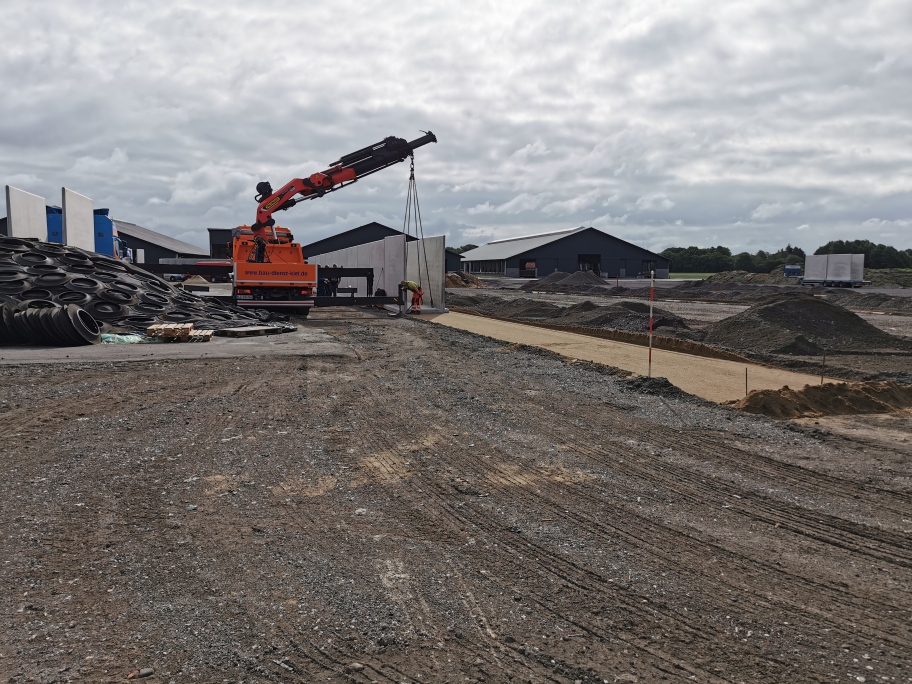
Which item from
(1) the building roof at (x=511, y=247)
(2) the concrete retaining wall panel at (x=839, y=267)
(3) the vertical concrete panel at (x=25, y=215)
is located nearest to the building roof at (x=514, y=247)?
(1) the building roof at (x=511, y=247)

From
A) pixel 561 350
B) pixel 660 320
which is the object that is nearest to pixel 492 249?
pixel 660 320

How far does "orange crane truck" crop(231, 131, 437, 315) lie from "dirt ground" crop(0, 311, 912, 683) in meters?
14.6

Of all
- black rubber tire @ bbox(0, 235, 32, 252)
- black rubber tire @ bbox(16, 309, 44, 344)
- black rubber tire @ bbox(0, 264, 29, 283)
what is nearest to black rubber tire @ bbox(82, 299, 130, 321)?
black rubber tire @ bbox(0, 264, 29, 283)

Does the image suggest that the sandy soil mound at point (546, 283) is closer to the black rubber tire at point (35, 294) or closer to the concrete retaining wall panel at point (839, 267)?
the concrete retaining wall panel at point (839, 267)

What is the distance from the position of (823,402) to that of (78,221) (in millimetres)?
28880

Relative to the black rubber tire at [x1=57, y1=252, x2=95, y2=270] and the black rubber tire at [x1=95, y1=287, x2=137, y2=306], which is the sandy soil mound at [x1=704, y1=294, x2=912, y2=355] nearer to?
the black rubber tire at [x1=95, y1=287, x2=137, y2=306]

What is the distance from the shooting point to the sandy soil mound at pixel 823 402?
9531 millimetres

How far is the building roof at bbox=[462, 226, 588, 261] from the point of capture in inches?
3258

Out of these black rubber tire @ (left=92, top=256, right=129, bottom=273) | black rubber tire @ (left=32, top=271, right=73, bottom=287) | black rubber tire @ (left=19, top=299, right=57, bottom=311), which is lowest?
black rubber tire @ (left=19, top=299, right=57, bottom=311)

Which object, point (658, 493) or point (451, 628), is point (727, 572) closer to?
point (658, 493)

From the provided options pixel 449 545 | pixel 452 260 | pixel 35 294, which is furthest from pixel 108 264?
pixel 452 260

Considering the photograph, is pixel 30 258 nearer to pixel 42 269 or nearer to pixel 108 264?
pixel 42 269

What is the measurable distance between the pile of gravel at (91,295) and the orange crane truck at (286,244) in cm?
185

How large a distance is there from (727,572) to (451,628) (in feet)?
6.20
